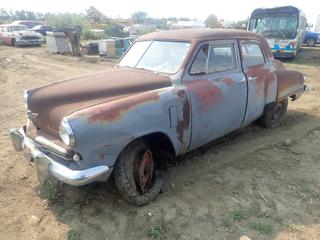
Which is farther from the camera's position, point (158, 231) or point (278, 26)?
point (278, 26)

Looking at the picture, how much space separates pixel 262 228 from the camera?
319cm

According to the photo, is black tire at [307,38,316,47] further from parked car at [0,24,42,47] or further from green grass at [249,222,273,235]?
green grass at [249,222,273,235]

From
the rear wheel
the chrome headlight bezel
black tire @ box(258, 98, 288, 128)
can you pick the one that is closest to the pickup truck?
black tire @ box(258, 98, 288, 128)

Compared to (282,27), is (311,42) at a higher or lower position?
lower

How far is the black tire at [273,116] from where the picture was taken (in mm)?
5634

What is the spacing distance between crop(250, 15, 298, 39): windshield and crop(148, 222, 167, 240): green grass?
13.7m

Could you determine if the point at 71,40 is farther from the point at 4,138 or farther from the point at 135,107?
the point at 135,107

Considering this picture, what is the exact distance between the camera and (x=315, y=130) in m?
5.80

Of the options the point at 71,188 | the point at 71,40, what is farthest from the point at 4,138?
the point at 71,40

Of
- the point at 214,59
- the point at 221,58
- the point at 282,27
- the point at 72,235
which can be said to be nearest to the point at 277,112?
the point at 221,58

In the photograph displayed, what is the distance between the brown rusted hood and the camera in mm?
3301

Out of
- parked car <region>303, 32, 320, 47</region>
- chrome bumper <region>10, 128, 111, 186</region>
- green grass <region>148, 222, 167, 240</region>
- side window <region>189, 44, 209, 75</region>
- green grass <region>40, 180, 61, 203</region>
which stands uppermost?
side window <region>189, 44, 209, 75</region>

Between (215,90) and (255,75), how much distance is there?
3.48 ft

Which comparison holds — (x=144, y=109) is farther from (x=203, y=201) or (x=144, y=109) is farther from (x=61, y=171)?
(x=203, y=201)
